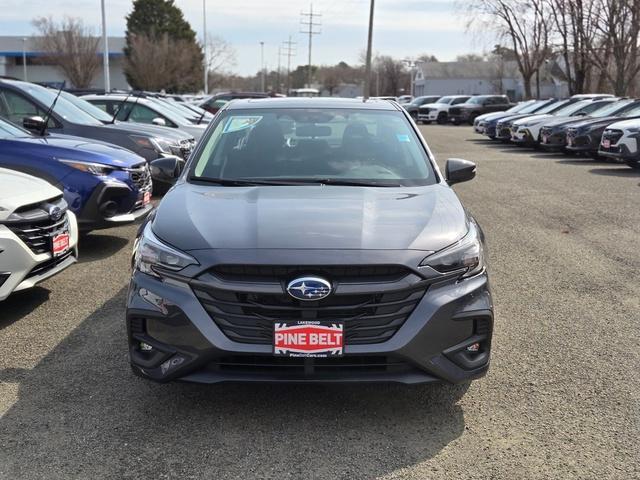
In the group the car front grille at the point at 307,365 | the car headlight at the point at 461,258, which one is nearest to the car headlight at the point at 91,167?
the car front grille at the point at 307,365

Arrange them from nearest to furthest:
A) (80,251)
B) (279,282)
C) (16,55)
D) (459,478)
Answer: (459,478) < (279,282) < (80,251) < (16,55)

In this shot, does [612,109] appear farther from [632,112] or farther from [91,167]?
[91,167]

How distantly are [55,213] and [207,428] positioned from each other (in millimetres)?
2537

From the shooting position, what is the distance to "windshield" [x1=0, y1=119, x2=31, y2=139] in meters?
6.68

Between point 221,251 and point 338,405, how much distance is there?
108cm

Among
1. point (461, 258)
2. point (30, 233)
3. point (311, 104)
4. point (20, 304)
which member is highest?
point (311, 104)

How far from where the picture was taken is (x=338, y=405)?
356 cm

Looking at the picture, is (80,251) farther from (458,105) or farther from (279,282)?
(458,105)

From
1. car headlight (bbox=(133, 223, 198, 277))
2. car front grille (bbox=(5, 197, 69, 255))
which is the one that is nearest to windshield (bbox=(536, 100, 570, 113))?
car front grille (bbox=(5, 197, 69, 255))

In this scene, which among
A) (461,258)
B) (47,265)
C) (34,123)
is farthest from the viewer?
(34,123)

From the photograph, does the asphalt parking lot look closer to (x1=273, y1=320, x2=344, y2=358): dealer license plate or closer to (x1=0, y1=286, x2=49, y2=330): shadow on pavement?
(x1=0, y1=286, x2=49, y2=330): shadow on pavement

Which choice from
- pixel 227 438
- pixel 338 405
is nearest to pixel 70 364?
pixel 227 438

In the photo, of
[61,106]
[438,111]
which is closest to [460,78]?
[438,111]

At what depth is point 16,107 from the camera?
870 cm
